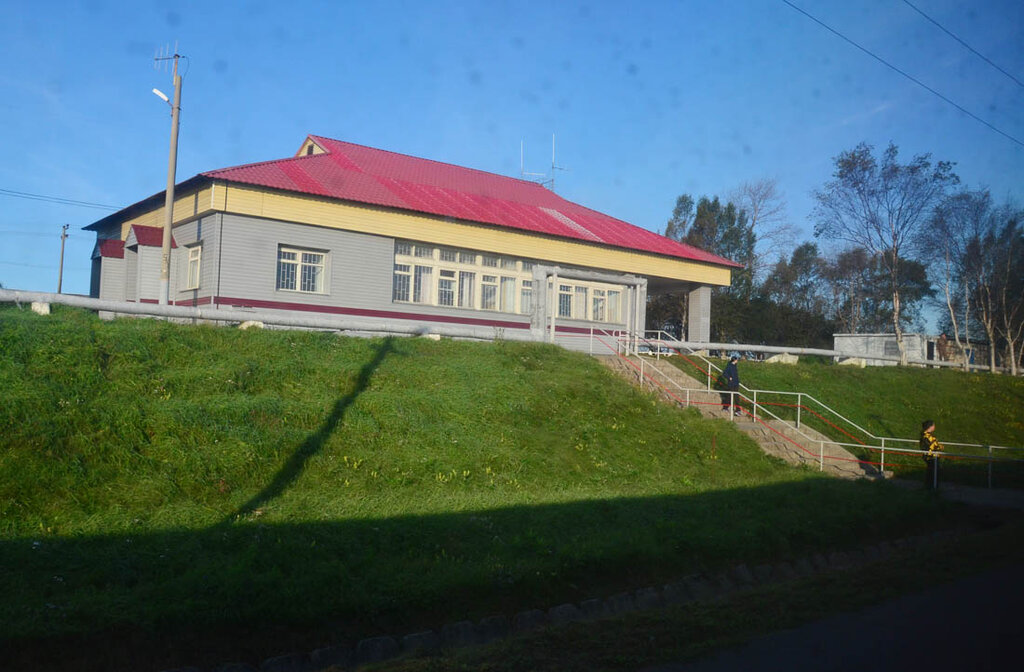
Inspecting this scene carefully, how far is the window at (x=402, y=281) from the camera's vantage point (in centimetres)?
2720

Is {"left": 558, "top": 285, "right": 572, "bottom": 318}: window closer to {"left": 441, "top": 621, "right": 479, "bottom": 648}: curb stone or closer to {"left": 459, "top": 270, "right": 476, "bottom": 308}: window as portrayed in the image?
{"left": 459, "top": 270, "right": 476, "bottom": 308}: window

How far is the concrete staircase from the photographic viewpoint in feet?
62.1

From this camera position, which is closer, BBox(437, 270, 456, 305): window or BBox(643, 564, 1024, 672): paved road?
BBox(643, 564, 1024, 672): paved road

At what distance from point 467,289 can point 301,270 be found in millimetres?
6310

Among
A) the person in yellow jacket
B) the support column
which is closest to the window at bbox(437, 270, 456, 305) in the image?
the support column

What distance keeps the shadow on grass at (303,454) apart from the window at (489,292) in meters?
13.6

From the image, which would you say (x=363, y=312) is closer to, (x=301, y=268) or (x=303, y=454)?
(x=301, y=268)

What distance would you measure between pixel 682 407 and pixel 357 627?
14221 millimetres

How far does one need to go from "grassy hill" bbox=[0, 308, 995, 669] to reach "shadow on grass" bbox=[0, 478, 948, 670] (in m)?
0.02

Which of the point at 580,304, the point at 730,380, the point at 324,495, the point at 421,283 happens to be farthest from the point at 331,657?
the point at 580,304

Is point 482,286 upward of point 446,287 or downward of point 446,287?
upward

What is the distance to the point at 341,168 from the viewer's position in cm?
2870

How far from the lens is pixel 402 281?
90.0 feet

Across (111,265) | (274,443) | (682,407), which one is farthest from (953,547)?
(111,265)
